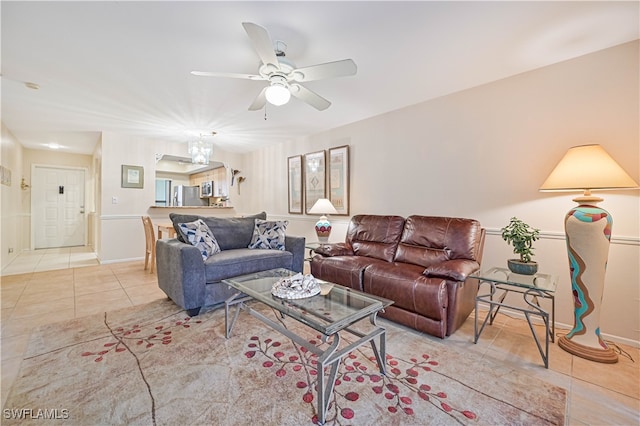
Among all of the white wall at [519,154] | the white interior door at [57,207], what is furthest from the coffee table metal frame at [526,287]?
the white interior door at [57,207]

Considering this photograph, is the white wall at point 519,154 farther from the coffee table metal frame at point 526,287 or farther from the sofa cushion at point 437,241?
the coffee table metal frame at point 526,287

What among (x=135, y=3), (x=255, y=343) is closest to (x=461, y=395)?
(x=255, y=343)

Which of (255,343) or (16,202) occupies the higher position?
(16,202)

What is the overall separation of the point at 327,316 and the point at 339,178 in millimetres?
2922

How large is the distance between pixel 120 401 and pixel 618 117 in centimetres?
392

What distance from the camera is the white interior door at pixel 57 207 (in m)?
6.04

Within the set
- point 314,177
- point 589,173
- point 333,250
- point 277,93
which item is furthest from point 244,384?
point 314,177

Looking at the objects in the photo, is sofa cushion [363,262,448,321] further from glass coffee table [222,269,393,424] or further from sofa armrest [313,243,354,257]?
sofa armrest [313,243,354,257]

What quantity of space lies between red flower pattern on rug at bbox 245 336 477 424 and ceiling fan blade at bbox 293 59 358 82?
2.03m

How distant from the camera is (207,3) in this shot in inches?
67.3

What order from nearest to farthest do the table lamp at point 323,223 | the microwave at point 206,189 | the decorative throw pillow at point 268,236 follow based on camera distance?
the decorative throw pillow at point 268,236 < the table lamp at point 323,223 < the microwave at point 206,189

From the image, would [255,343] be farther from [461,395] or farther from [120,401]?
[461,395]

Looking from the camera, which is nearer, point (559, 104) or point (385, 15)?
point (385, 15)

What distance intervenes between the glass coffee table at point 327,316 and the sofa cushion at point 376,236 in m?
1.12
